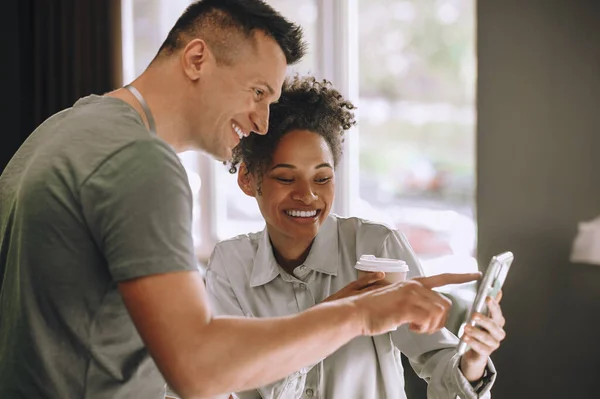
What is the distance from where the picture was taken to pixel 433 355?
1.73 m

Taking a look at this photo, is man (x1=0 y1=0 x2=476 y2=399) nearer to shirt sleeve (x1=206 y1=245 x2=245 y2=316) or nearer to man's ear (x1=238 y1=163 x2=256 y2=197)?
shirt sleeve (x1=206 y1=245 x2=245 y2=316)

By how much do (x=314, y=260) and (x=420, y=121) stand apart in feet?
8.66

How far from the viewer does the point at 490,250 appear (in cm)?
270

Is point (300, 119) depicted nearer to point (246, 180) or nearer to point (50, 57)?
point (246, 180)

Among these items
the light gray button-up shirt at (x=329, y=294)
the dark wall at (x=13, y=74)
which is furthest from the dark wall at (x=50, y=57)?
the light gray button-up shirt at (x=329, y=294)

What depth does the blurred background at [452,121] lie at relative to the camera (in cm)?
247

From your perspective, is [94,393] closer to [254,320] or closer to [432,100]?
[254,320]

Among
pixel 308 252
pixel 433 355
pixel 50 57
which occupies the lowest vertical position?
pixel 433 355

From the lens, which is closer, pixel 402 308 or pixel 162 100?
pixel 402 308

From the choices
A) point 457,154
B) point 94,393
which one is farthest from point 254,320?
point 457,154

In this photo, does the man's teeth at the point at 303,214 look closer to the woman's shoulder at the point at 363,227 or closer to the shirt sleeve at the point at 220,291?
the woman's shoulder at the point at 363,227

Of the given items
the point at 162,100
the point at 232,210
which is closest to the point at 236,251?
the point at 162,100

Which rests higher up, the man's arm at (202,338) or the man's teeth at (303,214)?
the man's teeth at (303,214)

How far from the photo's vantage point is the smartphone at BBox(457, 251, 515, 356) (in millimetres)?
1293
